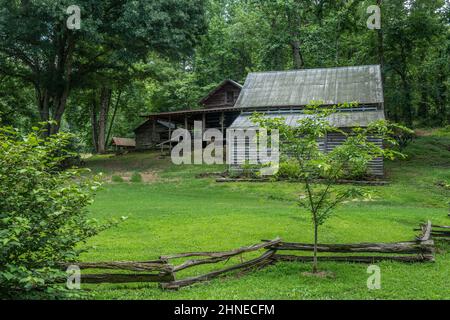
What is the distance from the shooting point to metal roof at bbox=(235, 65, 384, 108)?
86.8 ft

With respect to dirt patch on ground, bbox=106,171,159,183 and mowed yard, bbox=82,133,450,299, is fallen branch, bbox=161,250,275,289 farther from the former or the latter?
dirt patch on ground, bbox=106,171,159,183

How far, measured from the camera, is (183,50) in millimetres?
27047

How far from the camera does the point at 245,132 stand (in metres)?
25.7

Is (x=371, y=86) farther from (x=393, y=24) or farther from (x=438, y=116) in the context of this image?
(x=438, y=116)

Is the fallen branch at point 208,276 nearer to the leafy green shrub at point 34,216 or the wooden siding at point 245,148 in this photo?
the leafy green shrub at point 34,216

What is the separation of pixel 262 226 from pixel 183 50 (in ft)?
59.5

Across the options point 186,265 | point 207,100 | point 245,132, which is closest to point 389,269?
point 186,265

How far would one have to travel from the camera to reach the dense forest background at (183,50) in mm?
24328

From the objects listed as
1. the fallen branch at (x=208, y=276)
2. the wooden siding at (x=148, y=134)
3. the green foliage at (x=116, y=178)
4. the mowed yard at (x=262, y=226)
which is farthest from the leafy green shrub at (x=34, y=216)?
the wooden siding at (x=148, y=134)

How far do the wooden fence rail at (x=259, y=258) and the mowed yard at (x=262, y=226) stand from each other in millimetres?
213

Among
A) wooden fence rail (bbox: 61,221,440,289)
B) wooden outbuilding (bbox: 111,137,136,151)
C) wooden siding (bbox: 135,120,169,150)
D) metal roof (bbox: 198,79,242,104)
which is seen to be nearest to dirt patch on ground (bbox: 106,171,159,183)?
metal roof (bbox: 198,79,242,104)
